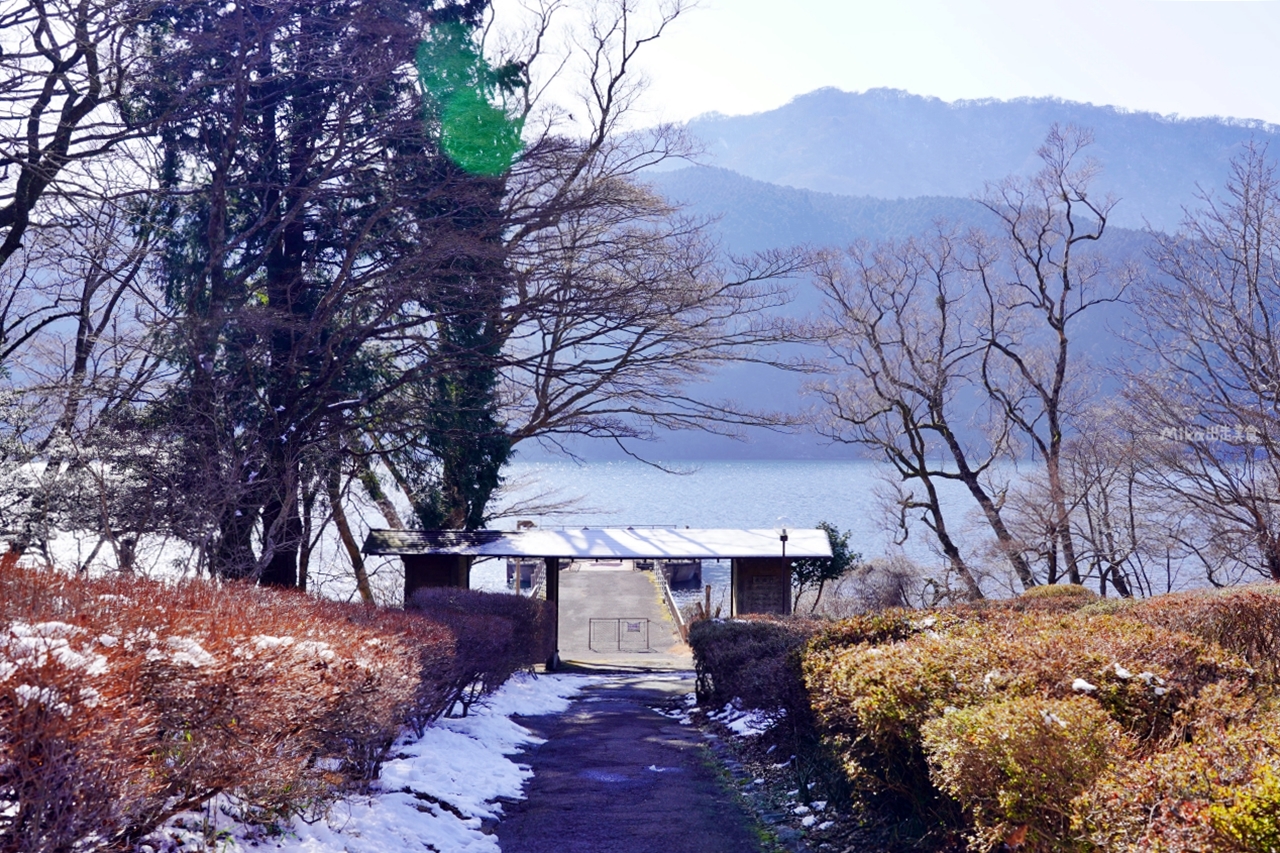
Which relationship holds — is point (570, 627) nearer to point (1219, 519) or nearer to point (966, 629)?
point (1219, 519)

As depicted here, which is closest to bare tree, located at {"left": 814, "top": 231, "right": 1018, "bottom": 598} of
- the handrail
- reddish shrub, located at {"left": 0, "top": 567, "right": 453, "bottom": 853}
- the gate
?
the handrail

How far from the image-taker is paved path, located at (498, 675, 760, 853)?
22.6 feet

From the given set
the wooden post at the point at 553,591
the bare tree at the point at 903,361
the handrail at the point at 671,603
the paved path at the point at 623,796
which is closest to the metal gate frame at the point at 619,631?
the handrail at the point at 671,603

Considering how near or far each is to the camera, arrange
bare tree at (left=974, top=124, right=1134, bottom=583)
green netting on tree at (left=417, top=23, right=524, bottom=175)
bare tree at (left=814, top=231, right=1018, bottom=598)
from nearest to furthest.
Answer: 1. green netting on tree at (left=417, top=23, right=524, bottom=175)
2. bare tree at (left=974, top=124, right=1134, bottom=583)
3. bare tree at (left=814, top=231, right=1018, bottom=598)

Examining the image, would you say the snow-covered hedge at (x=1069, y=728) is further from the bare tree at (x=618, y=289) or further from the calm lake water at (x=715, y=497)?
the calm lake water at (x=715, y=497)

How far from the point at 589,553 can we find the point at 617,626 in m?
11.5

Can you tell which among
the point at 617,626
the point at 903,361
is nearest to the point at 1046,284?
the point at 903,361

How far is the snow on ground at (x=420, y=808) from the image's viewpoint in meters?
4.96

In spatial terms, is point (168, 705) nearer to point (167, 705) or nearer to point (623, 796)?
point (167, 705)

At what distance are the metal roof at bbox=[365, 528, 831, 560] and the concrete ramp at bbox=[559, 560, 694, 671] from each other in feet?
8.74

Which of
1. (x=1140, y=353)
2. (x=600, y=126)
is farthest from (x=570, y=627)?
(x=1140, y=353)

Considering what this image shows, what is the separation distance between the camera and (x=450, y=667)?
366 inches

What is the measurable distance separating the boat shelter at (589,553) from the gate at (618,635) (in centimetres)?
753

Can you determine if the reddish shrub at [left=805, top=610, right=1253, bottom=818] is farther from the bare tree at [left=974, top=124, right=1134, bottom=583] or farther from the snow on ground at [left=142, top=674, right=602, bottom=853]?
the bare tree at [left=974, top=124, right=1134, bottom=583]
